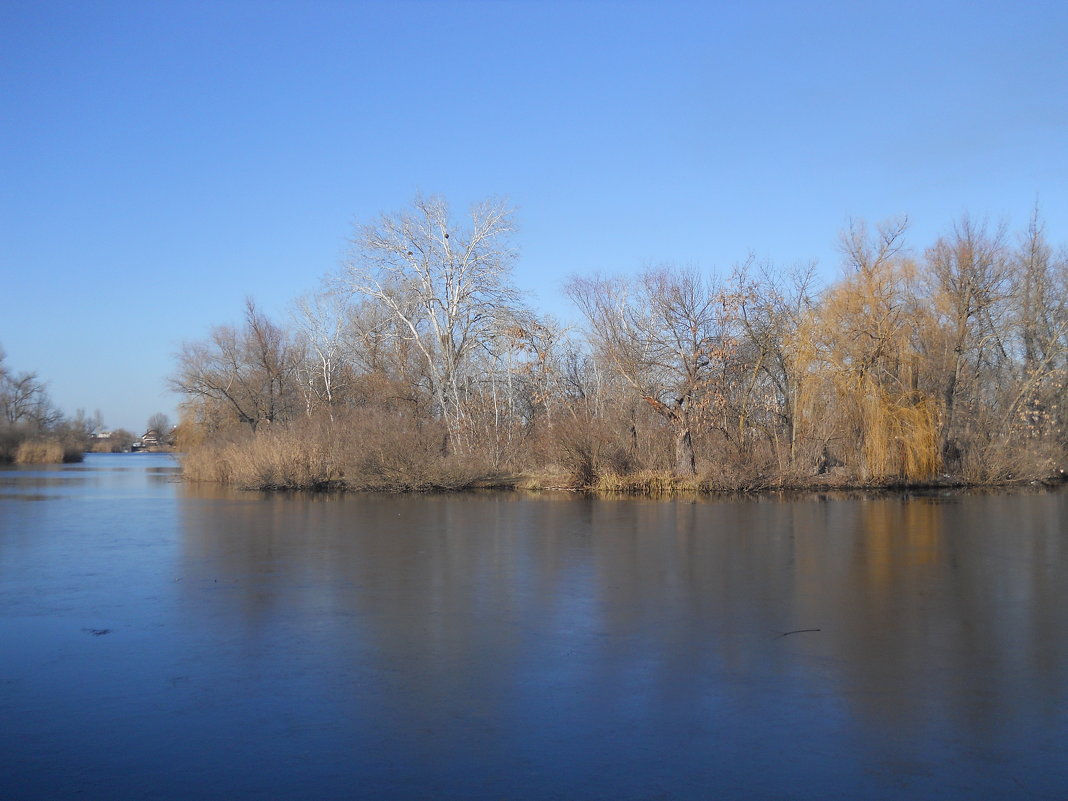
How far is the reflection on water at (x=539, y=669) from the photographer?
456cm

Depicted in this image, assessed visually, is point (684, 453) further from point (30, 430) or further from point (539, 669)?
point (30, 430)

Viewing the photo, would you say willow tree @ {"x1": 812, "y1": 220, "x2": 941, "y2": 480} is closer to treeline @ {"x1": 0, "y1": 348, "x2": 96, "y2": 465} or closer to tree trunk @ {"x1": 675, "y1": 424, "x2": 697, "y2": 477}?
tree trunk @ {"x1": 675, "y1": 424, "x2": 697, "y2": 477}

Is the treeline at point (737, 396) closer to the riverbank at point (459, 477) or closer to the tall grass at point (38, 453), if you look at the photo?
the riverbank at point (459, 477)

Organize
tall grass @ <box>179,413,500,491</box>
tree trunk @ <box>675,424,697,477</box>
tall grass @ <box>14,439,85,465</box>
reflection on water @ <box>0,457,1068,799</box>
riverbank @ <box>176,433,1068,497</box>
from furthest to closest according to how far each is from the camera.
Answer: tall grass @ <box>14,439,85,465</box> < tall grass @ <box>179,413,500,491</box> < tree trunk @ <box>675,424,697,477</box> < riverbank @ <box>176,433,1068,497</box> < reflection on water @ <box>0,457,1068,799</box>

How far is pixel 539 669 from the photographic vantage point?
6.44 m

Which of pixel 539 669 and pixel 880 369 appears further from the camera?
pixel 880 369

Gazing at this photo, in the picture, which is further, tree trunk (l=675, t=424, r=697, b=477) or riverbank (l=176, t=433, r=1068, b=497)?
tree trunk (l=675, t=424, r=697, b=477)

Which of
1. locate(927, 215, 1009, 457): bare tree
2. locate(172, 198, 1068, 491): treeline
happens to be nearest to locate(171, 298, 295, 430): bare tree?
locate(172, 198, 1068, 491): treeline

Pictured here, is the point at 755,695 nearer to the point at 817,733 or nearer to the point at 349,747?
the point at 817,733

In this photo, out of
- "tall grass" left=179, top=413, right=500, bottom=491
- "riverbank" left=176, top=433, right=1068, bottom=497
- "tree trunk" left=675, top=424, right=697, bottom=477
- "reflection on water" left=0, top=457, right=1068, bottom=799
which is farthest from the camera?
"tall grass" left=179, top=413, right=500, bottom=491

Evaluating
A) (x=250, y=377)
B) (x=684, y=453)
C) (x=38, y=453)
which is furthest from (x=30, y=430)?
(x=684, y=453)

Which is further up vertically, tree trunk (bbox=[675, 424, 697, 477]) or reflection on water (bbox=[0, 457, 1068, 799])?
tree trunk (bbox=[675, 424, 697, 477])

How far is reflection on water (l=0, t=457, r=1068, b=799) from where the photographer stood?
4.56 metres

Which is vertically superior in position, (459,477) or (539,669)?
(459,477)
